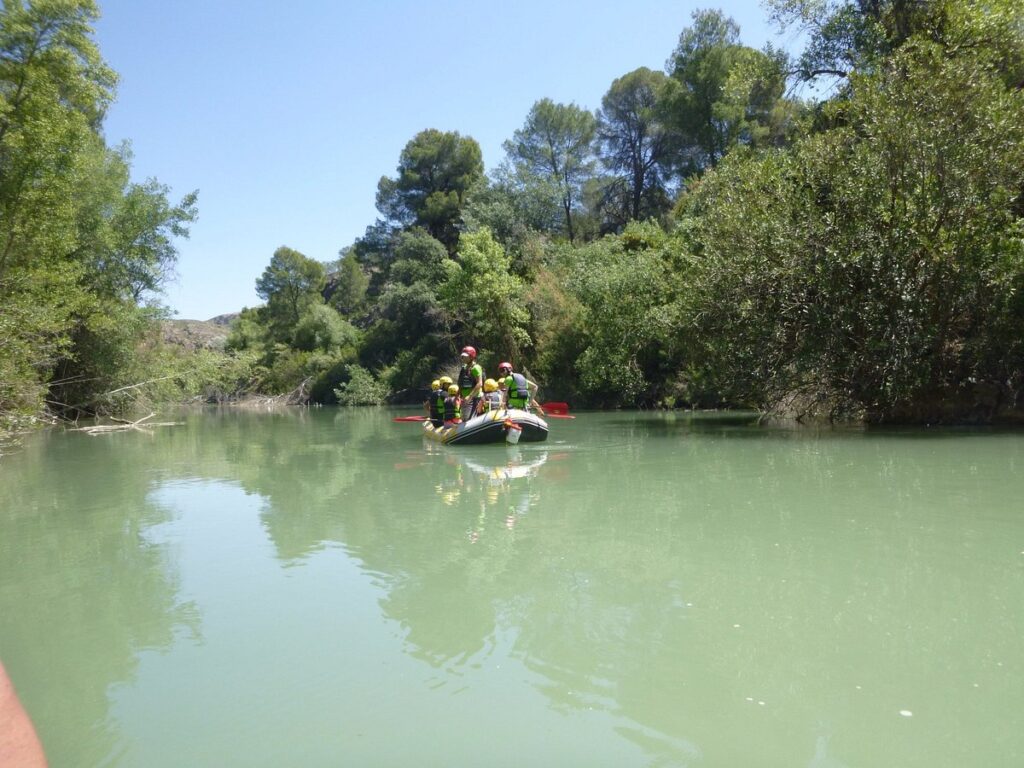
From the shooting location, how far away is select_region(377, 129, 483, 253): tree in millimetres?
42500

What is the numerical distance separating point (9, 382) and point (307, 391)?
30.4 m

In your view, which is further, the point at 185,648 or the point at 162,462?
the point at 162,462

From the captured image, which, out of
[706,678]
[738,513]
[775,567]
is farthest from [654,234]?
[706,678]

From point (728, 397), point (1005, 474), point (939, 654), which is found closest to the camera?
point (939, 654)

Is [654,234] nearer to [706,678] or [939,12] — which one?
[939,12]

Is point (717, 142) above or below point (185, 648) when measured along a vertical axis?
above

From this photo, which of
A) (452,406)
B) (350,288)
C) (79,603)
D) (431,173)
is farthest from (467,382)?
(350,288)

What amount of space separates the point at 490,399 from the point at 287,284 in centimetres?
4201

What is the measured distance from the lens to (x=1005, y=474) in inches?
320

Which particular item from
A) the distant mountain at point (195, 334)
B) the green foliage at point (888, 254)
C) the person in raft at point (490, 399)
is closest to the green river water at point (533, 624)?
the person in raft at point (490, 399)

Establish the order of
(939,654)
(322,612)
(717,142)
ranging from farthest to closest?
(717,142) < (322,612) < (939,654)

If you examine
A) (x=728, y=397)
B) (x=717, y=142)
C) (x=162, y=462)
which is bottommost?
(x=162, y=462)

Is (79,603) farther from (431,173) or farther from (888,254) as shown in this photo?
(431,173)

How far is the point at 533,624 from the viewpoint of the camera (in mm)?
3879
